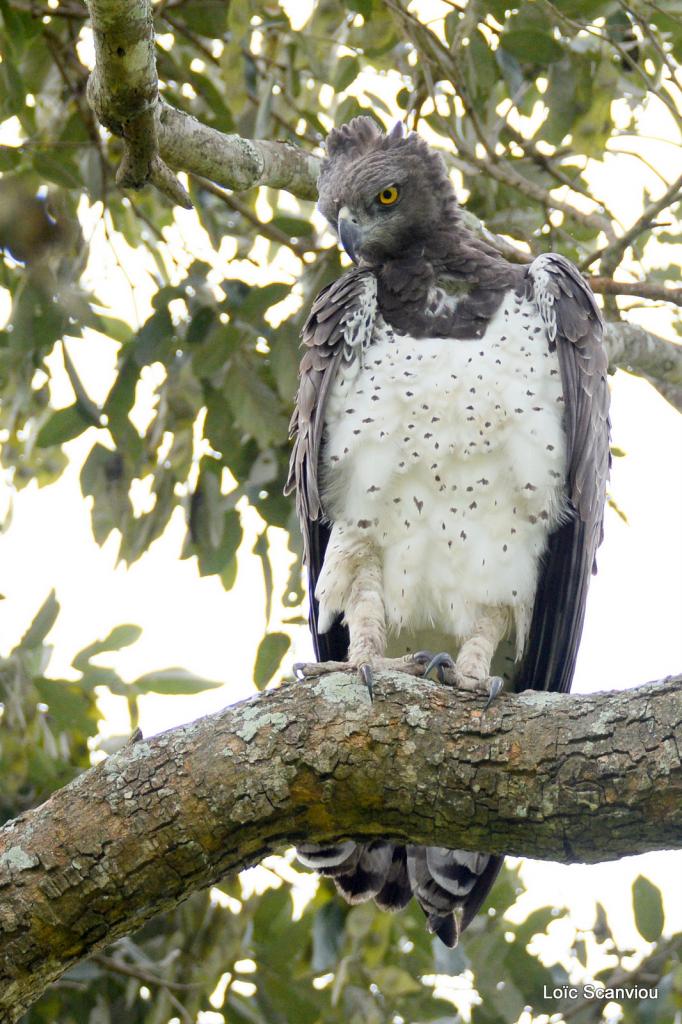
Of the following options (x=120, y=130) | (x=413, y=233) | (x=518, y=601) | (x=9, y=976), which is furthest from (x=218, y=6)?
(x=9, y=976)

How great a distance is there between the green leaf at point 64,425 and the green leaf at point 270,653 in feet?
4.19

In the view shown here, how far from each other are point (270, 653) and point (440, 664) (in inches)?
65.0

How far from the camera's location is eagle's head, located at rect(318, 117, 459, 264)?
5324 mm

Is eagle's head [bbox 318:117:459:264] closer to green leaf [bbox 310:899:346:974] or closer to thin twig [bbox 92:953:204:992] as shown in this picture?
green leaf [bbox 310:899:346:974]

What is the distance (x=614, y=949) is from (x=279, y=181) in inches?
137

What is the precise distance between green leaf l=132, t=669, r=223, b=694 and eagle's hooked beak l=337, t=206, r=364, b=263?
1.99 meters

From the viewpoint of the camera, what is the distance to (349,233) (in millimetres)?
5297

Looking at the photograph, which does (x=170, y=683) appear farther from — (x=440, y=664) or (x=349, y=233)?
(x=349, y=233)

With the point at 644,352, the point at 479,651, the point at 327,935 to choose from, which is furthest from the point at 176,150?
the point at 327,935

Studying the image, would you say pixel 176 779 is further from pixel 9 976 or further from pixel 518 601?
pixel 518 601

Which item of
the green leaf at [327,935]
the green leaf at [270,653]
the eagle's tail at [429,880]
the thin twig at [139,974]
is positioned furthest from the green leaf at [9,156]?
the green leaf at [327,935]

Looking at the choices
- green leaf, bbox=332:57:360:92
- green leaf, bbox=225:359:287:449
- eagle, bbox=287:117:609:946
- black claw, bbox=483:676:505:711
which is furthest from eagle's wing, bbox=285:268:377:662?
black claw, bbox=483:676:505:711

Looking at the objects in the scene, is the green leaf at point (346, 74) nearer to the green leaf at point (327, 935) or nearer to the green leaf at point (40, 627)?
the green leaf at point (40, 627)

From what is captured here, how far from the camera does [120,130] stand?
3.80 m
